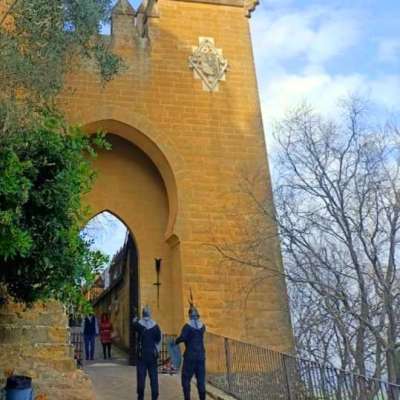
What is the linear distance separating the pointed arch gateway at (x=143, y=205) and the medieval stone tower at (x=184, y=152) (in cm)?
3

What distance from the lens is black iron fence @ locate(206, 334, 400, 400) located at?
256 inches

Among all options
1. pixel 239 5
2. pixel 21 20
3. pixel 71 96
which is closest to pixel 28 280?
pixel 21 20

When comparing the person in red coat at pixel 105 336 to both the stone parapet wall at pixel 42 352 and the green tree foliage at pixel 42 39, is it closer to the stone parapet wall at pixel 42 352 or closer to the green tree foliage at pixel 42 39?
the stone parapet wall at pixel 42 352

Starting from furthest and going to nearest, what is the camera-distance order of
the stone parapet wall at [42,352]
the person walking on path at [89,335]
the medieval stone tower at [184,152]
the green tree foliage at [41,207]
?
1. the person walking on path at [89,335]
2. the medieval stone tower at [184,152]
3. the stone parapet wall at [42,352]
4. the green tree foliage at [41,207]

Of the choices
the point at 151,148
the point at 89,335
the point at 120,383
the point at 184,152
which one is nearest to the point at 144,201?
the point at 151,148

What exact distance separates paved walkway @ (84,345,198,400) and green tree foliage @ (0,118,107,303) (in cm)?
255

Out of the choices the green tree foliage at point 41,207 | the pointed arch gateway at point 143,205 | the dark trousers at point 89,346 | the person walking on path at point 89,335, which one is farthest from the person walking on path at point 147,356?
the dark trousers at point 89,346

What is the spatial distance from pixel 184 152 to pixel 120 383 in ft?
19.3

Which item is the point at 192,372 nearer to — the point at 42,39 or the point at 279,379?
the point at 279,379

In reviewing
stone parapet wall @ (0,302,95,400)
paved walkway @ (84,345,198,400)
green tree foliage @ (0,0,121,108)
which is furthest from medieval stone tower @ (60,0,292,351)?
stone parapet wall @ (0,302,95,400)

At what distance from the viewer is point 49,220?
646cm

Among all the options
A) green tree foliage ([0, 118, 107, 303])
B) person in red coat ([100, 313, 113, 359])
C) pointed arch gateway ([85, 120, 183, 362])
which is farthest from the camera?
person in red coat ([100, 313, 113, 359])

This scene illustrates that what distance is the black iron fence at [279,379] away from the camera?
649 centimetres

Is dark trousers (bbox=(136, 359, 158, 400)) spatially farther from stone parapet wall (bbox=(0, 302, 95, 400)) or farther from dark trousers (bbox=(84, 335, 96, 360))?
dark trousers (bbox=(84, 335, 96, 360))
